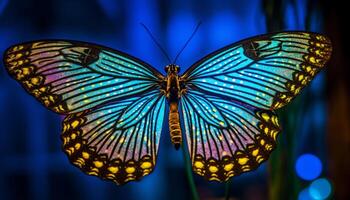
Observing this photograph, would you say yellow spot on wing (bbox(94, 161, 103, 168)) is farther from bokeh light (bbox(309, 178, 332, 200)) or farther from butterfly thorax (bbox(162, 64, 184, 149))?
bokeh light (bbox(309, 178, 332, 200))

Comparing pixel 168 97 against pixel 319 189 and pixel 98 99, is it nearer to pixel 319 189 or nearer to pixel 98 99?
pixel 98 99

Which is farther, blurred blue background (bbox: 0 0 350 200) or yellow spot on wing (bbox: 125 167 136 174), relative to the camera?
blurred blue background (bbox: 0 0 350 200)

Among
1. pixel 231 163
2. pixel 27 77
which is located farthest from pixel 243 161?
pixel 27 77

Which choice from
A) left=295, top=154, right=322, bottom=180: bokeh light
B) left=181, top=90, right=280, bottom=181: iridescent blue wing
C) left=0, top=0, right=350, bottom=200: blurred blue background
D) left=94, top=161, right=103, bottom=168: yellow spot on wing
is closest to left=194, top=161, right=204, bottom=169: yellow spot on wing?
left=181, top=90, right=280, bottom=181: iridescent blue wing

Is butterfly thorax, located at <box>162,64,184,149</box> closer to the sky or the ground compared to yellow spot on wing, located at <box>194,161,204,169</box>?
closer to the sky

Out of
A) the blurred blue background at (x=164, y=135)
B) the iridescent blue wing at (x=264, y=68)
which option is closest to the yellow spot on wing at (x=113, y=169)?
the iridescent blue wing at (x=264, y=68)

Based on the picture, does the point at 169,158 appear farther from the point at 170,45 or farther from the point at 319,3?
the point at 319,3

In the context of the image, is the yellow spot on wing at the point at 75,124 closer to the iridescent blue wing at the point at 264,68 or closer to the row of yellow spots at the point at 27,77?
the row of yellow spots at the point at 27,77
